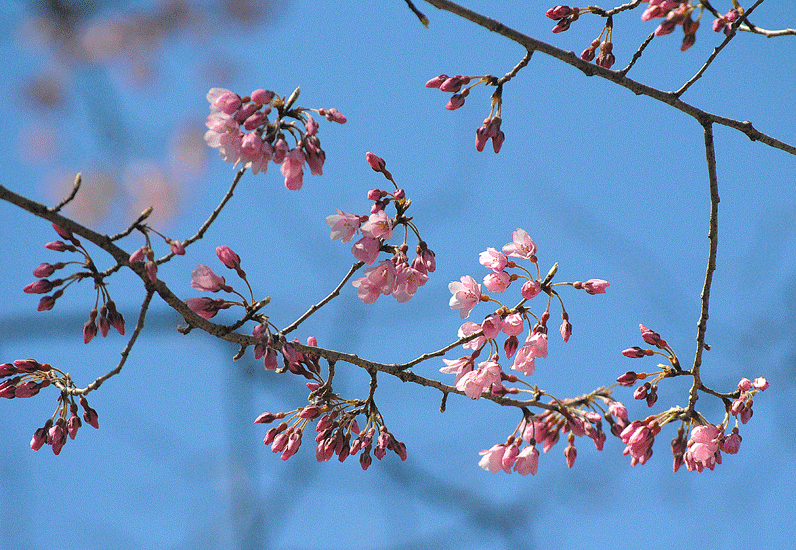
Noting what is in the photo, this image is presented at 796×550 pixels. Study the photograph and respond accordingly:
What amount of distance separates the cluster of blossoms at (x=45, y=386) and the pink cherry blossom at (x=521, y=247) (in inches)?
79.3

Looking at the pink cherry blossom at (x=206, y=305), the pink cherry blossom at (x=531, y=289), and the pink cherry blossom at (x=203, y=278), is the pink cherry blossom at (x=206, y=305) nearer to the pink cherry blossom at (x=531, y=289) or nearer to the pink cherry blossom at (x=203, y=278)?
the pink cherry blossom at (x=203, y=278)

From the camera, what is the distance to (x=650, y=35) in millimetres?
2857

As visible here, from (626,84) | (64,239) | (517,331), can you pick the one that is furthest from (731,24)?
(64,239)

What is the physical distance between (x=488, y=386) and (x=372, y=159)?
1.15m

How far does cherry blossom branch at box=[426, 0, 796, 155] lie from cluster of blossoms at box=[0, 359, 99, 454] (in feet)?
7.16

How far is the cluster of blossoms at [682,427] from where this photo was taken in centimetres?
298

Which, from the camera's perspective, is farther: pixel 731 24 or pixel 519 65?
pixel 731 24

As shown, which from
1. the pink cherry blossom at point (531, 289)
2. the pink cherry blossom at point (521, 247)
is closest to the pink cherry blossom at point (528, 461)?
the pink cherry blossom at point (531, 289)

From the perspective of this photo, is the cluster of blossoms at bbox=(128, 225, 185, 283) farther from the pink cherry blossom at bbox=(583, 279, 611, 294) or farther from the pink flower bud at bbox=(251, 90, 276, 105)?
the pink cherry blossom at bbox=(583, 279, 611, 294)

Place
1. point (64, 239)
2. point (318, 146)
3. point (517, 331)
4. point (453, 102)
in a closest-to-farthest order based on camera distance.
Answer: point (64, 239) → point (318, 146) → point (453, 102) → point (517, 331)

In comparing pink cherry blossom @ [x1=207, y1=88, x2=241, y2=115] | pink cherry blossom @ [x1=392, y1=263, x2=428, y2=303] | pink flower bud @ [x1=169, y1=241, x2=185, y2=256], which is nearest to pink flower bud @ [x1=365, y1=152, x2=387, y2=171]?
pink cherry blossom @ [x1=392, y1=263, x2=428, y2=303]

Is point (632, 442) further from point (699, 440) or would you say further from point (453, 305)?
point (453, 305)

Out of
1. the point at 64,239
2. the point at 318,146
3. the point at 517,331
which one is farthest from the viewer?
the point at 517,331

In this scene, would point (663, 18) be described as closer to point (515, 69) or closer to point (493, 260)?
point (515, 69)
